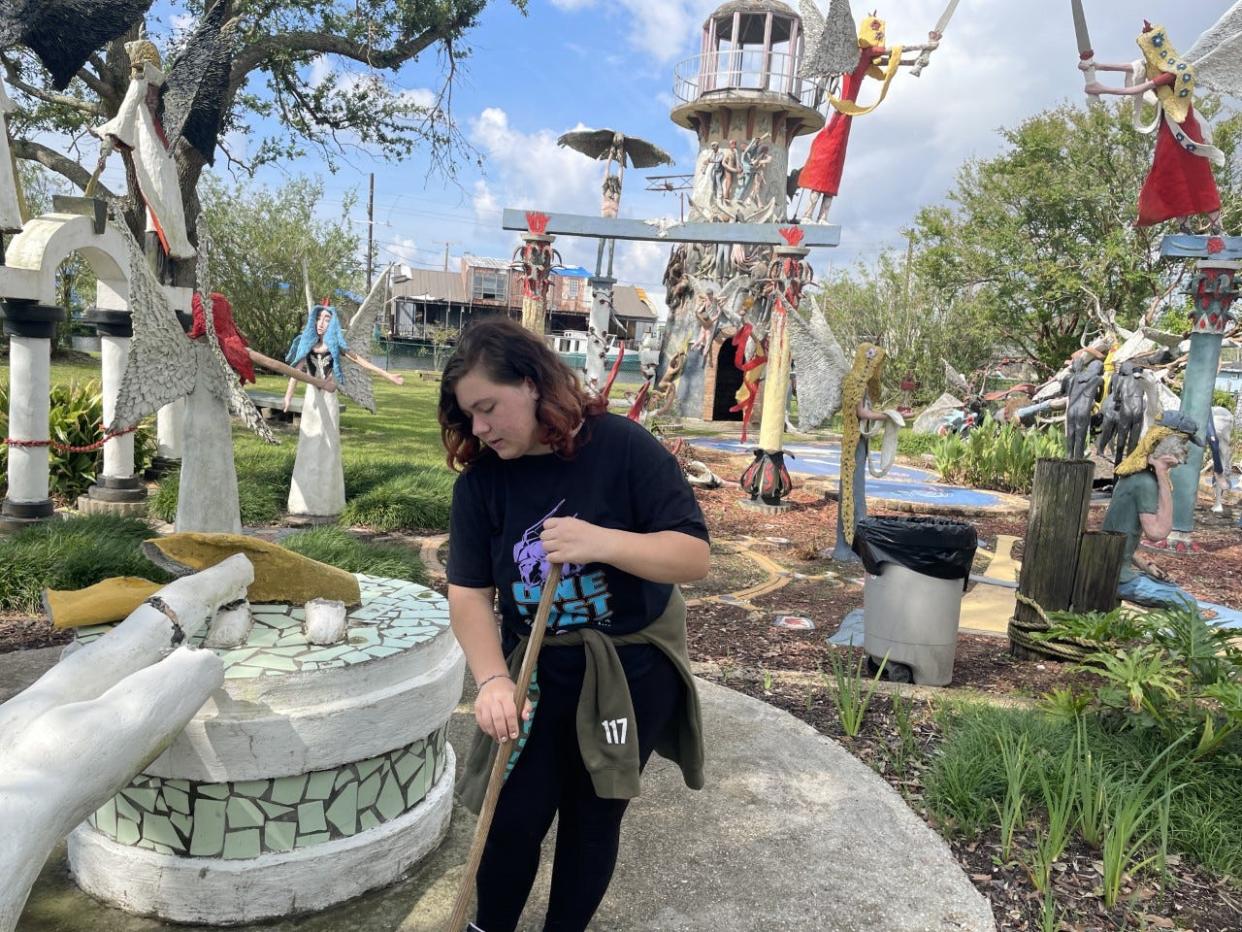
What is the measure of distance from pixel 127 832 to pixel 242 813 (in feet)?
1.16

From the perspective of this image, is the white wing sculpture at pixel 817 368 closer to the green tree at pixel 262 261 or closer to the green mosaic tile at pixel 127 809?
the green mosaic tile at pixel 127 809

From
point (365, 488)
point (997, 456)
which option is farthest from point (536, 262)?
point (997, 456)

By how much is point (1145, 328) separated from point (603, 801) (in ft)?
44.0

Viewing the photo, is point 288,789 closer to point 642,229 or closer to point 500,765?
point 500,765

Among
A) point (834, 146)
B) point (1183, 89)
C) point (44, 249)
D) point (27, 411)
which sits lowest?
point (27, 411)

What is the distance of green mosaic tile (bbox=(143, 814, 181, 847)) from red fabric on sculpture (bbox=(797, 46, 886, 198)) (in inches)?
380

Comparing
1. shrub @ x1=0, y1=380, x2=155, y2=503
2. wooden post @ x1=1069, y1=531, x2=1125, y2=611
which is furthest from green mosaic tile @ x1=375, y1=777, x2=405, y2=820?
shrub @ x1=0, y1=380, x2=155, y2=503

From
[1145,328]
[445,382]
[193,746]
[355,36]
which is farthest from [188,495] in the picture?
[1145,328]

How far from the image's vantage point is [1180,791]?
10.5 ft

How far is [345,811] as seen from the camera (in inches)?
93.3

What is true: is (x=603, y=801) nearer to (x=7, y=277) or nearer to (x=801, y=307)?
(x=7, y=277)

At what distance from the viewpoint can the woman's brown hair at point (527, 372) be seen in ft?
5.78

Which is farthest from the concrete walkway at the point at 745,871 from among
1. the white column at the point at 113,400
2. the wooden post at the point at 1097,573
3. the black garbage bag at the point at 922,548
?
the white column at the point at 113,400

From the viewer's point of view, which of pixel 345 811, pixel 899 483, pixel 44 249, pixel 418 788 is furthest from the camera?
pixel 899 483
